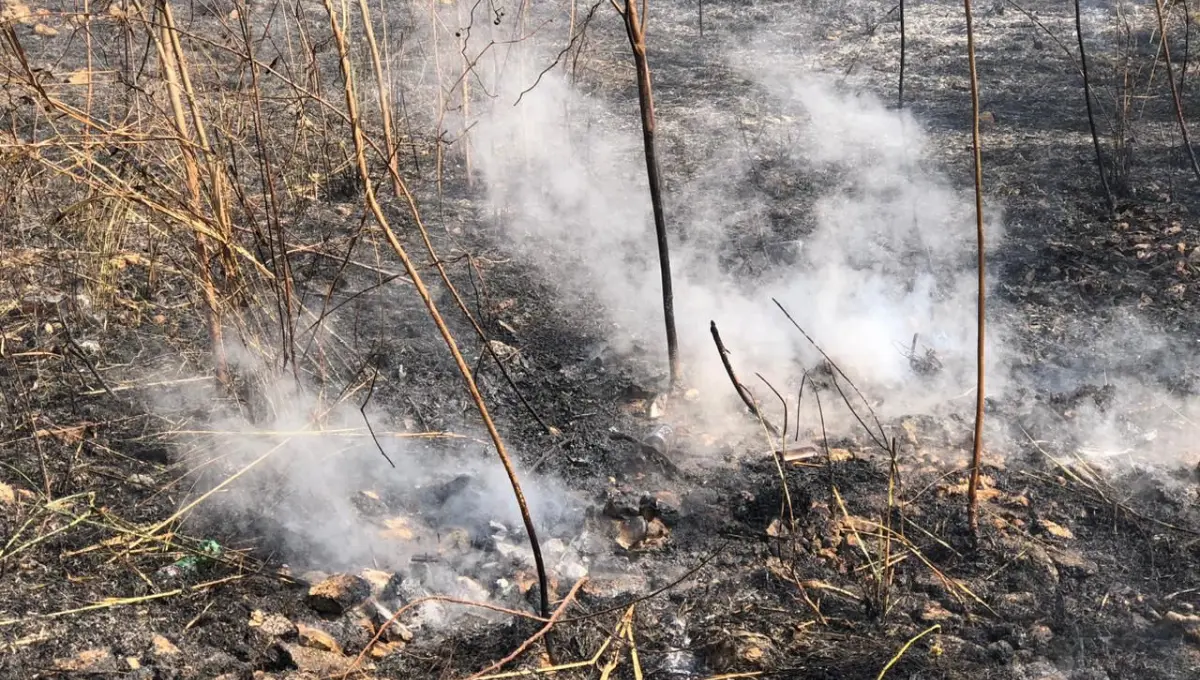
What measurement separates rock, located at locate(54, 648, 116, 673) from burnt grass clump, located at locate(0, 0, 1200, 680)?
1 cm

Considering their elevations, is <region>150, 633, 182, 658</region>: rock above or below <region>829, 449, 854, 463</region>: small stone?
above

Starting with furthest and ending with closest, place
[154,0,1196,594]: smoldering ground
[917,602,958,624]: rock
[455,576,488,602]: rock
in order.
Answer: [154,0,1196,594]: smoldering ground → [455,576,488,602]: rock → [917,602,958,624]: rock

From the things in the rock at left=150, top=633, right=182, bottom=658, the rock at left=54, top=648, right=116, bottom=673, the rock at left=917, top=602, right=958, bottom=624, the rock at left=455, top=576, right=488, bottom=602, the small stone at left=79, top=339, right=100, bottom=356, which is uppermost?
the small stone at left=79, top=339, right=100, bottom=356

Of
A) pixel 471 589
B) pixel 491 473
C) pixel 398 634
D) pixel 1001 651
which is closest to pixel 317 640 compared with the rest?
pixel 398 634

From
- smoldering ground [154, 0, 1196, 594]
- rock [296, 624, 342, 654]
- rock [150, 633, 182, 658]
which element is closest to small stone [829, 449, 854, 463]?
smoldering ground [154, 0, 1196, 594]

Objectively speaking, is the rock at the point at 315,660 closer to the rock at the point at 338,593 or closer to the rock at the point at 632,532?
the rock at the point at 338,593

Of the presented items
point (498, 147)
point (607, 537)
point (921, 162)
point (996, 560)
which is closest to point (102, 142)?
point (607, 537)

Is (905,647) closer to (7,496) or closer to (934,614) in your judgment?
(934,614)

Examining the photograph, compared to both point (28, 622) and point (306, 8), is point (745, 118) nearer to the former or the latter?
point (306, 8)

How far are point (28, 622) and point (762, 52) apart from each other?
6722 mm

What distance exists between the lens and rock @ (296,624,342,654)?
8.04ft

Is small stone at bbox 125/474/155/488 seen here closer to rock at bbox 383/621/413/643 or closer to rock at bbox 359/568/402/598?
rock at bbox 359/568/402/598

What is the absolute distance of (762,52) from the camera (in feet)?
24.8

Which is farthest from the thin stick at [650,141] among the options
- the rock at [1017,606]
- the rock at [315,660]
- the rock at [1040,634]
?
the rock at [315,660]
